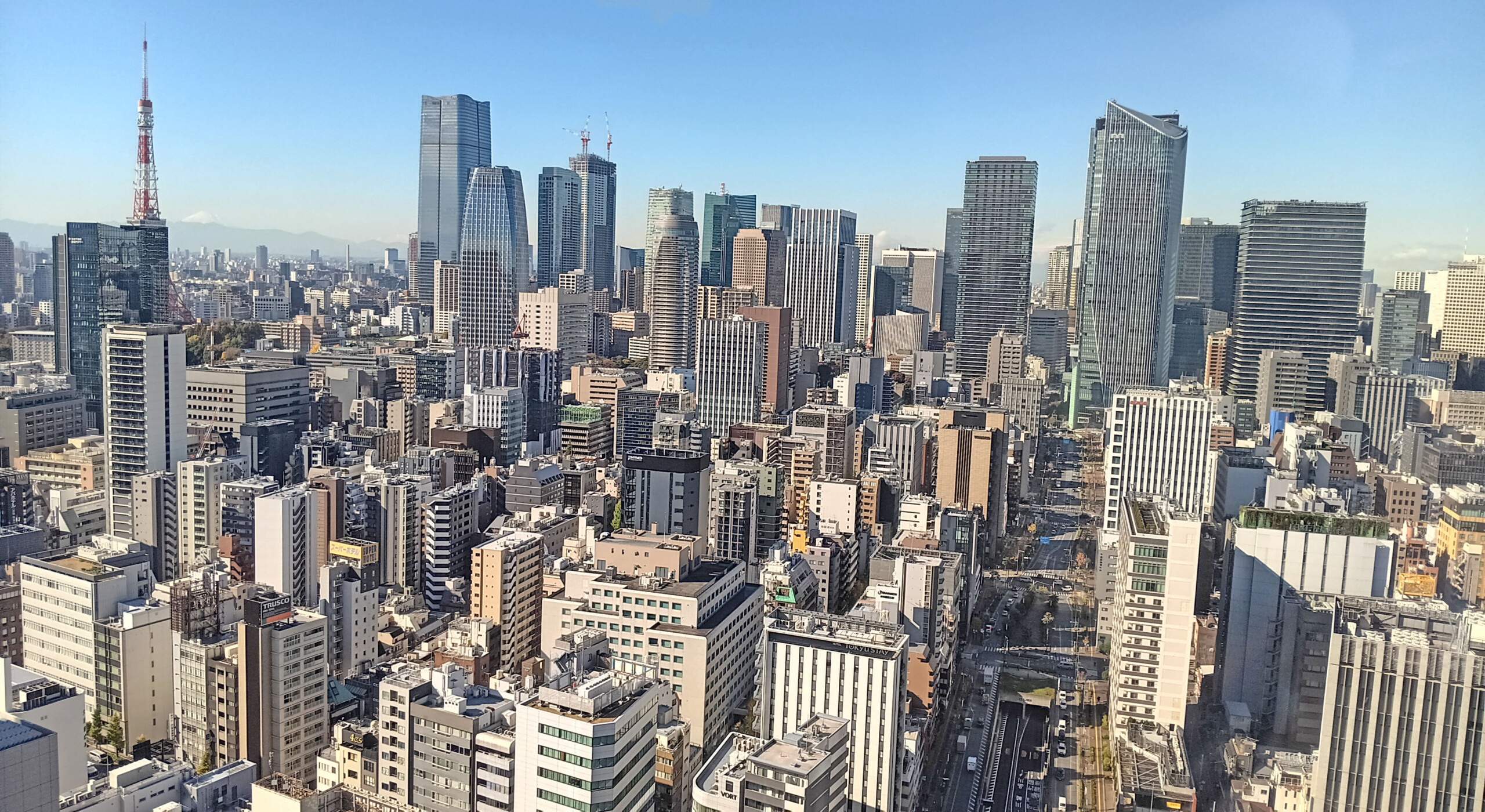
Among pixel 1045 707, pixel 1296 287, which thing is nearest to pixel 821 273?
pixel 1296 287

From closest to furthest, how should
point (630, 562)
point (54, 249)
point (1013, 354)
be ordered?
point (630, 562) → point (54, 249) → point (1013, 354)

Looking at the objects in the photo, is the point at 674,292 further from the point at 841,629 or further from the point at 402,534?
the point at 841,629

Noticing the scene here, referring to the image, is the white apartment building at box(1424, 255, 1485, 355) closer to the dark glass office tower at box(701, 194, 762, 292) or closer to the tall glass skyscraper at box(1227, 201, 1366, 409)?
the tall glass skyscraper at box(1227, 201, 1366, 409)

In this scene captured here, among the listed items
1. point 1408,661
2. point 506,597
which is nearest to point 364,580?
point 506,597

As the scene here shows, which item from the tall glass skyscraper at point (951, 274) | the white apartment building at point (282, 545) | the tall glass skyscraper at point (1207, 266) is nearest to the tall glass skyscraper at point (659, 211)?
the tall glass skyscraper at point (951, 274)

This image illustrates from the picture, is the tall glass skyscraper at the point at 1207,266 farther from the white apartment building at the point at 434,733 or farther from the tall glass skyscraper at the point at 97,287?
the tall glass skyscraper at the point at 97,287

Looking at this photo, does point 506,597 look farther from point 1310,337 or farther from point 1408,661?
point 1310,337
